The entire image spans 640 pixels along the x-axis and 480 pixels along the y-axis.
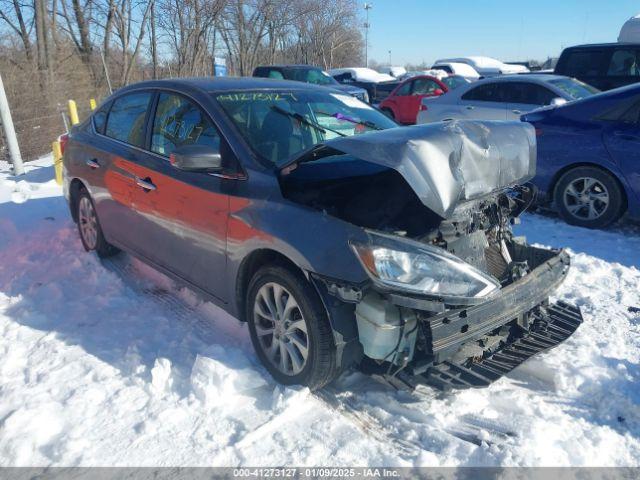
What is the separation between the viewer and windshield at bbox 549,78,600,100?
8.90m

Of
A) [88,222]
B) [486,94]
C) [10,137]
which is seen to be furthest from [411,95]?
[88,222]

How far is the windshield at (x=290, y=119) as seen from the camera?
337cm

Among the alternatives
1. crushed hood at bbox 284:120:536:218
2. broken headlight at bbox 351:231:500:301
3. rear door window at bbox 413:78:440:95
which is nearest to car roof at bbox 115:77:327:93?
crushed hood at bbox 284:120:536:218

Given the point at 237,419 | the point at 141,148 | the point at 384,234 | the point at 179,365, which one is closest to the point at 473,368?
the point at 384,234

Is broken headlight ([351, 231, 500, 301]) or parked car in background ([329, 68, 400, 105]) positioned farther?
parked car in background ([329, 68, 400, 105])

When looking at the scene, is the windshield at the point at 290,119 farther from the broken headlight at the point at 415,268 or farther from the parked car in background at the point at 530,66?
the parked car in background at the point at 530,66

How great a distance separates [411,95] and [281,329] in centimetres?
1182

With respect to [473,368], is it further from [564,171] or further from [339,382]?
[564,171]

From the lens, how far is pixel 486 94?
977 cm

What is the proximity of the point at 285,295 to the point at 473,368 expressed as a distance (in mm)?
1094

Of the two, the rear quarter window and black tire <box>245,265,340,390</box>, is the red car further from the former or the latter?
black tire <box>245,265,340,390</box>

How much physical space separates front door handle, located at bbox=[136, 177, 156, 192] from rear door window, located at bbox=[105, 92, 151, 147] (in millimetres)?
293

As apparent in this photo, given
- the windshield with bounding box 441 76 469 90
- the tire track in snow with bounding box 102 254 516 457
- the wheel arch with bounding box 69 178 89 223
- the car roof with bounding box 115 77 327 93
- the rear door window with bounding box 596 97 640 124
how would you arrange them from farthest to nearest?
1. the windshield with bounding box 441 76 469 90
2. the rear door window with bounding box 596 97 640 124
3. the wheel arch with bounding box 69 178 89 223
4. the car roof with bounding box 115 77 327 93
5. the tire track in snow with bounding box 102 254 516 457

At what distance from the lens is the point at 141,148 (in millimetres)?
4012
